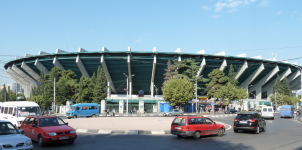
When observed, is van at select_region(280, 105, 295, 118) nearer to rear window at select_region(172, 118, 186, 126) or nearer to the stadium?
the stadium

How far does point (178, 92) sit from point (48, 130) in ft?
131

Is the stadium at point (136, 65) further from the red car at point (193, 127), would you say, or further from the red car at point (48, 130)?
the red car at point (48, 130)

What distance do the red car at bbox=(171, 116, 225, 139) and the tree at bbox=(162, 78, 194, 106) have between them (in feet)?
112

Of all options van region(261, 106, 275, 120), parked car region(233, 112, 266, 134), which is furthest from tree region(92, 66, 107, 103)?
parked car region(233, 112, 266, 134)

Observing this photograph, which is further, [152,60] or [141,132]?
[152,60]

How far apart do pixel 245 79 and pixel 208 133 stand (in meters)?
70.3

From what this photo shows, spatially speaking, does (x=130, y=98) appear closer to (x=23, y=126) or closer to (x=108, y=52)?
(x=108, y=52)

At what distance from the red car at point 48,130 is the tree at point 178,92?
126 ft

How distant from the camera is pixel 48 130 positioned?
10.8 metres

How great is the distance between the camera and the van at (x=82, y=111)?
113 feet

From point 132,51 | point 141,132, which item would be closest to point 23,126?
point 141,132

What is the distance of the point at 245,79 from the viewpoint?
79500 millimetres

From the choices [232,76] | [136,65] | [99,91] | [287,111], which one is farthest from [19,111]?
[232,76]

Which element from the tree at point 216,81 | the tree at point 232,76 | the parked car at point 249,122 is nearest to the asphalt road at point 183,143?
the parked car at point 249,122
